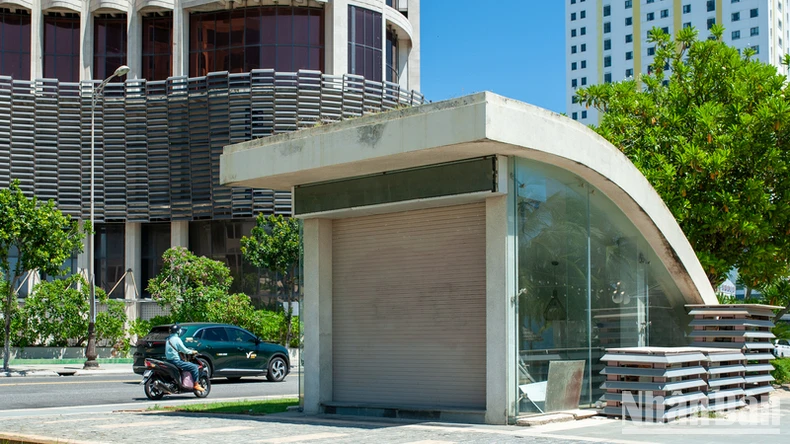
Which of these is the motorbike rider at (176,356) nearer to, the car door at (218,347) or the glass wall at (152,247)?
the car door at (218,347)

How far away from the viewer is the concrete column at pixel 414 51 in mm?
49375

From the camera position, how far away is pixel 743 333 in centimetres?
1528

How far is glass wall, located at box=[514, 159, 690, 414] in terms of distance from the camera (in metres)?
12.6

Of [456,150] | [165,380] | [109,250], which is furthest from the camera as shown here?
[109,250]

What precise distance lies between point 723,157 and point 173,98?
3106 centimetres

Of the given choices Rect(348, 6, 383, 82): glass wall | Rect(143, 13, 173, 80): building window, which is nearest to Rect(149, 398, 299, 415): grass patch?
Rect(348, 6, 383, 82): glass wall

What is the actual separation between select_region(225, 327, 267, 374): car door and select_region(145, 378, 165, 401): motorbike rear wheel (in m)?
5.20

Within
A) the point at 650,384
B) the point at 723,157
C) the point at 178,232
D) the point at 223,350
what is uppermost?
the point at 723,157

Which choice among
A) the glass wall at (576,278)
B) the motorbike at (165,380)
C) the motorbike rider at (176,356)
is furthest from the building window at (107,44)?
the glass wall at (576,278)

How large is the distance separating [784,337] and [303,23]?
98.1 ft

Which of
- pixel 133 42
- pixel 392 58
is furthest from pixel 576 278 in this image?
pixel 133 42

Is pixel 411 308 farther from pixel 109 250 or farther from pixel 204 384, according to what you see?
pixel 109 250

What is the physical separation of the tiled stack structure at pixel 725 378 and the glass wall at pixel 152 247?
35830 mm

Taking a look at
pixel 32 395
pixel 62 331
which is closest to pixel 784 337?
pixel 32 395
